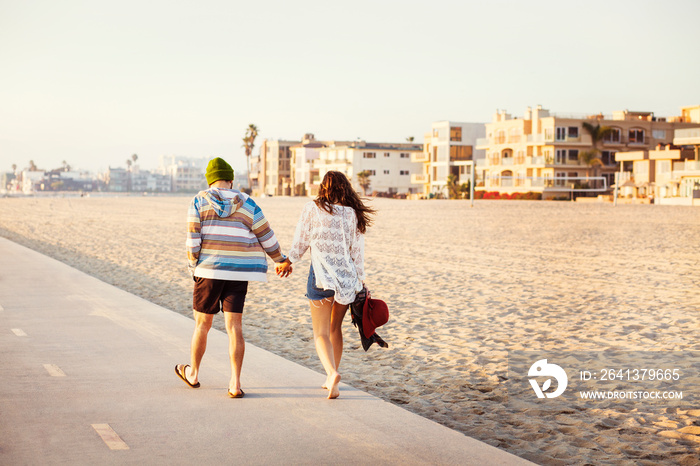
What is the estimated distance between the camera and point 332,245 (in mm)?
5512

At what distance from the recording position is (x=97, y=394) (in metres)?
5.50

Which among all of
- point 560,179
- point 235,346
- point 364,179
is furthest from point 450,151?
point 235,346

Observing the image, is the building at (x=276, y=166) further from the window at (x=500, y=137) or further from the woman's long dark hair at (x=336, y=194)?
the woman's long dark hair at (x=336, y=194)

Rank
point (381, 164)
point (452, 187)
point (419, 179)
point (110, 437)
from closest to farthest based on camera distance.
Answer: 1. point (110, 437)
2. point (452, 187)
3. point (419, 179)
4. point (381, 164)

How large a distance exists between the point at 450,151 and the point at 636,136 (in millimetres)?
23974

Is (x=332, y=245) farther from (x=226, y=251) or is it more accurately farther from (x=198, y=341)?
(x=198, y=341)

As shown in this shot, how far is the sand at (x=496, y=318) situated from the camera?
530 centimetres

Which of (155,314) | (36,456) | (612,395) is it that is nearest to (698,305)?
(612,395)

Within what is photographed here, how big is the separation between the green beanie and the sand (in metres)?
1.59

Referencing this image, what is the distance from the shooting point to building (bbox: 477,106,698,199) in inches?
3265


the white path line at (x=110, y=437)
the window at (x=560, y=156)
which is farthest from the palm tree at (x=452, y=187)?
the white path line at (x=110, y=437)

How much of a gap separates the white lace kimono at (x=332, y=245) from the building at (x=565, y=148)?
7619 cm

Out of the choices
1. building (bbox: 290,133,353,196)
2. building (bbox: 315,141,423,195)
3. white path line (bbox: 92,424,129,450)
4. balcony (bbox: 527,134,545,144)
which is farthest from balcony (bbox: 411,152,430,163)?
white path line (bbox: 92,424,129,450)

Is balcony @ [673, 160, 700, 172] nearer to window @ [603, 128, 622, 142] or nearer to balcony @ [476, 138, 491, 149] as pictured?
window @ [603, 128, 622, 142]
